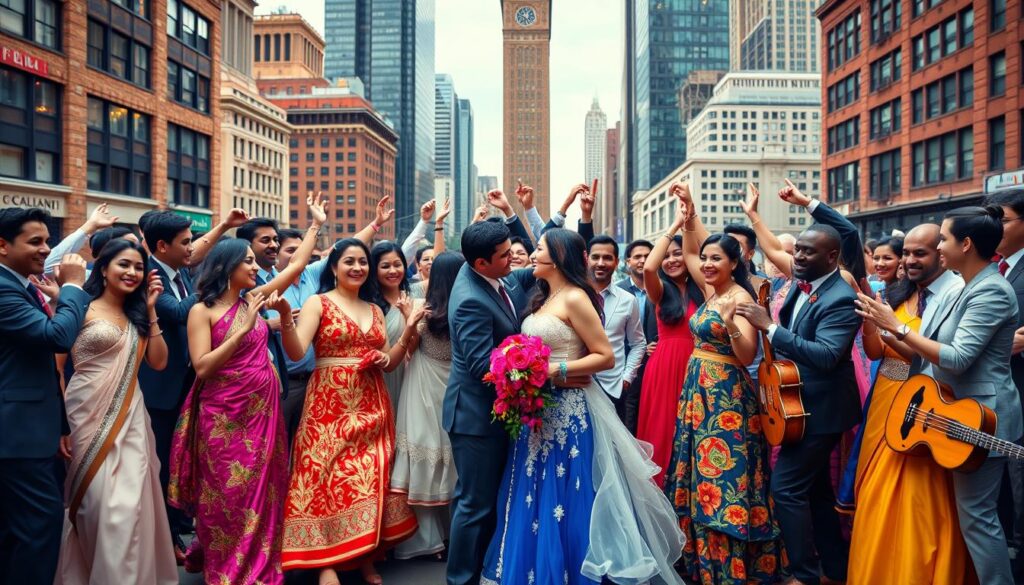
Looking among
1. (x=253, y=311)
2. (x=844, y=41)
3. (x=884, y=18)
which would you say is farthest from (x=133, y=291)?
(x=844, y=41)

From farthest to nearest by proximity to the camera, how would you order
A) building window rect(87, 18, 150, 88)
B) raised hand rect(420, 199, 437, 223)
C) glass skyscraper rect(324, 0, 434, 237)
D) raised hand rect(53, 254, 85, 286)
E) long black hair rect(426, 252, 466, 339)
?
glass skyscraper rect(324, 0, 434, 237) < building window rect(87, 18, 150, 88) < raised hand rect(420, 199, 437, 223) < long black hair rect(426, 252, 466, 339) < raised hand rect(53, 254, 85, 286)

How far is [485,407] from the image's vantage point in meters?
4.34

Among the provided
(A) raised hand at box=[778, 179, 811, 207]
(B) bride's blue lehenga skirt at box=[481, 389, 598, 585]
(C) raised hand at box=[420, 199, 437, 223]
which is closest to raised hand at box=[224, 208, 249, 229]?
(C) raised hand at box=[420, 199, 437, 223]

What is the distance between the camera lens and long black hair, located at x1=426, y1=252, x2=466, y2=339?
505cm

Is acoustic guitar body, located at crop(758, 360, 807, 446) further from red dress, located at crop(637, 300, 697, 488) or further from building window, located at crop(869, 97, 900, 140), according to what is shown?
building window, located at crop(869, 97, 900, 140)

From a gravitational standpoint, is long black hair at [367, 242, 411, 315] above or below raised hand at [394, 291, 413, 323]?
above

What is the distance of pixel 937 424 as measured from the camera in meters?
3.76

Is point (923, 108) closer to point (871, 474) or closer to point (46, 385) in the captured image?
point (871, 474)

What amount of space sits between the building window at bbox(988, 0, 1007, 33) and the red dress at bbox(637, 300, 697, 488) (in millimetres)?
29747

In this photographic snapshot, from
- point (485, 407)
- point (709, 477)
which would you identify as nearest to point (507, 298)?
point (485, 407)

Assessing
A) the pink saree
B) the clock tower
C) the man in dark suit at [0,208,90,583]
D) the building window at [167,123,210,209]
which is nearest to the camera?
the man in dark suit at [0,208,90,583]

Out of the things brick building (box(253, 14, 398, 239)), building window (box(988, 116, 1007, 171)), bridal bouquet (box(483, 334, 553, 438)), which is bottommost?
bridal bouquet (box(483, 334, 553, 438))

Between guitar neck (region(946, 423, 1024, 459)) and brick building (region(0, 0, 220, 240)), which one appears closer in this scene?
guitar neck (region(946, 423, 1024, 459))

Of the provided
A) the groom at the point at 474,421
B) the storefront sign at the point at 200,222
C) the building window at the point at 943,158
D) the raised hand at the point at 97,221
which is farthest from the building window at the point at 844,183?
the raised hand at the point at 97,221
